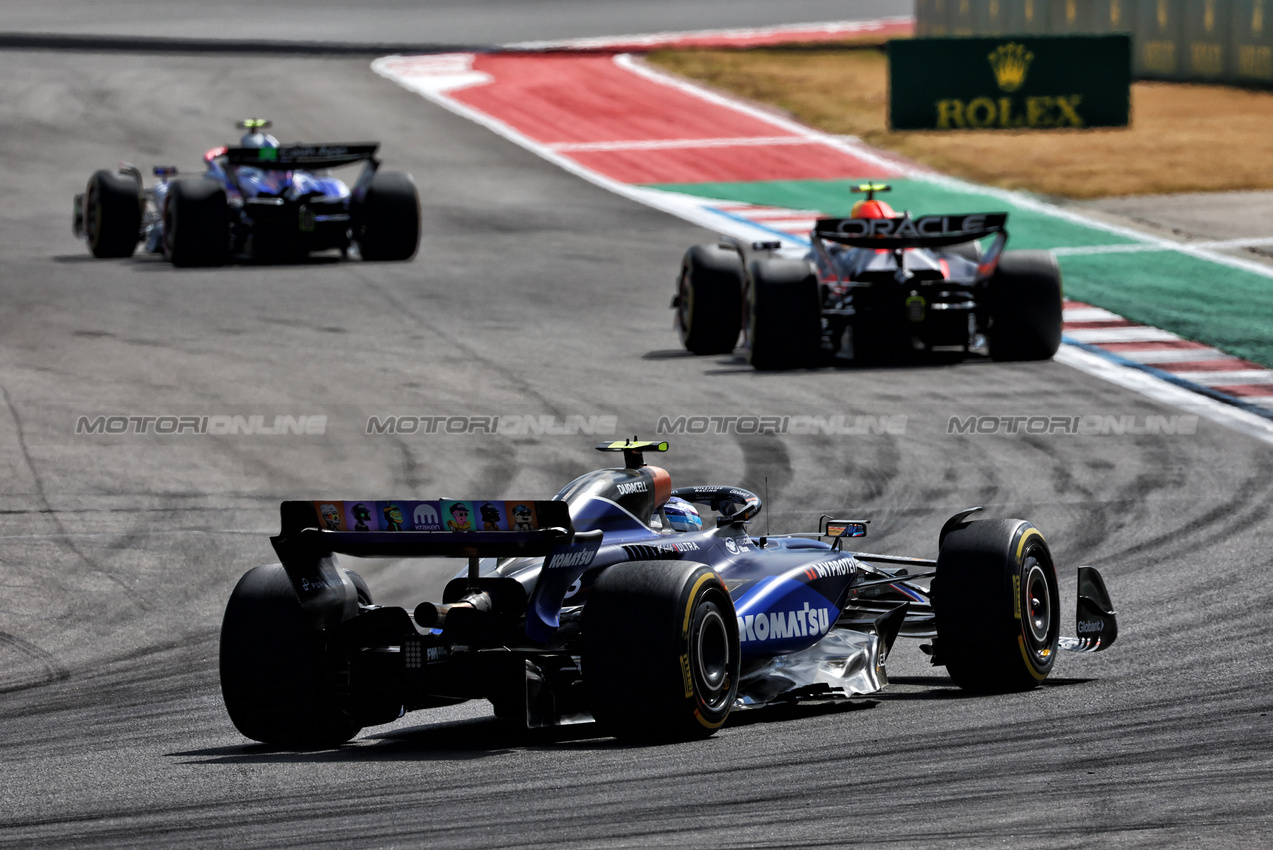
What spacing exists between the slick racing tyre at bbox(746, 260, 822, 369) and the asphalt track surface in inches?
16.7

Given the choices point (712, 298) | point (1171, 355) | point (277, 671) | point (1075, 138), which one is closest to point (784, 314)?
point (712, 298)

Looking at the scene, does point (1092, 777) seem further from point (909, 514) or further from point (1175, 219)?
point (1175, 219)

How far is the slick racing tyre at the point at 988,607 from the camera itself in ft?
29.2

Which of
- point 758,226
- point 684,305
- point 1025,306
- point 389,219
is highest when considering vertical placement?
point 389,219

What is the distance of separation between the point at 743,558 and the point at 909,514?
529 cm

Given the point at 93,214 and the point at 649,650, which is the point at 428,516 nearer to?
the point at 649,650

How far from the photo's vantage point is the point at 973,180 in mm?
32875

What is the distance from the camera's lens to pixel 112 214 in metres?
25.8

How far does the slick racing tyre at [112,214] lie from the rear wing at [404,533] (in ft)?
61.4

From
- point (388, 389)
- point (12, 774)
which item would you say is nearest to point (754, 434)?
point (388, 389)

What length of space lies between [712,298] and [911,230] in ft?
7.65

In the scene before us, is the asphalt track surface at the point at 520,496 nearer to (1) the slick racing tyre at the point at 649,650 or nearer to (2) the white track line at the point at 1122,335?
(1) the slick racing tyre at the point at 649,650

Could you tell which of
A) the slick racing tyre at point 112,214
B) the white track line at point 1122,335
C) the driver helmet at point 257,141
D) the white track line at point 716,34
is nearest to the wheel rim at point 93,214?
the slick racing tyre at point 112,214

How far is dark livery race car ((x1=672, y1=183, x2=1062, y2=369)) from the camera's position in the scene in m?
18.9
